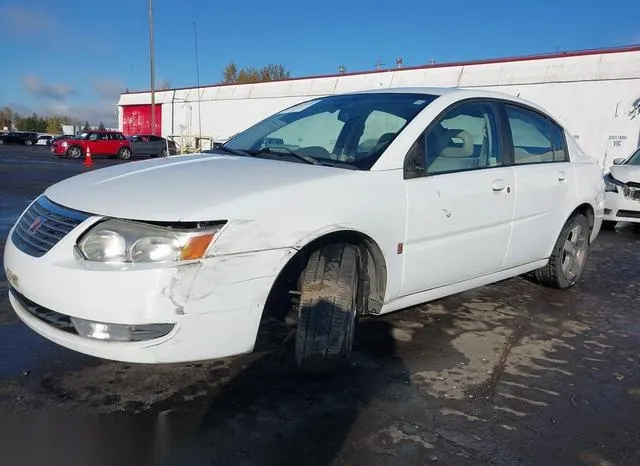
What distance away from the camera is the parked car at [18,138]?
156 ft

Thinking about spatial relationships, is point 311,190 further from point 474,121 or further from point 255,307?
point 474,121

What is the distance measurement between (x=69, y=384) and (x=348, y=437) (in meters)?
1.48

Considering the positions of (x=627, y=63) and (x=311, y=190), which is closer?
(x=311, y=190)

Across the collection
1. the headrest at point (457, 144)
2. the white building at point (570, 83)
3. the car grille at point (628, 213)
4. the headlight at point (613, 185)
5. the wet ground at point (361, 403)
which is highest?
the white building at point (570, 83)

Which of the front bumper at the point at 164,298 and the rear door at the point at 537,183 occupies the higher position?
the rear door at the point at 537,183

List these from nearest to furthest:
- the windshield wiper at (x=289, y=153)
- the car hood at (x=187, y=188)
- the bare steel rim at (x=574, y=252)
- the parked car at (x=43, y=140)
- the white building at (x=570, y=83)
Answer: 1. the car hood at (x=187, y=188)
2. the windshield wiper at (x=289, y=153)
3. the bare steel rim at (x=574, y=252)
4. the white building at (x=570, y=83)
5. the parked car at (x=43, y=140)

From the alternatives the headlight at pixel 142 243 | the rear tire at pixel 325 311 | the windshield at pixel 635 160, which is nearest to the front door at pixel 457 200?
the rear tire at pixel 325 311

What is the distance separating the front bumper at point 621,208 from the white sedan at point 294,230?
17.2 ft

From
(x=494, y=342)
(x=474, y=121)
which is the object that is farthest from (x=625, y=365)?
(x=474, y=121)

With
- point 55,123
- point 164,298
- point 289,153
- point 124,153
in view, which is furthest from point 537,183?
point 55,123

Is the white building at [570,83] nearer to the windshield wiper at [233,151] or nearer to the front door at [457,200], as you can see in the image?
the windshield wiper at [233,151]

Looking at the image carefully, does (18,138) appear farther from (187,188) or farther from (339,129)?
(187,188)

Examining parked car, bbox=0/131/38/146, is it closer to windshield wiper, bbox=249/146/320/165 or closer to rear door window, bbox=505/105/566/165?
windshield wiper, bbox=249/146/320/165

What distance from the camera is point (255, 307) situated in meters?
2.43
